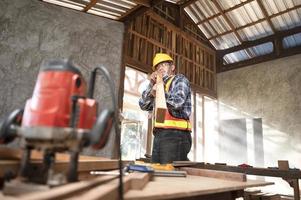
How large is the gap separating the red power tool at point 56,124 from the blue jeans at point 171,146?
1.54 meters

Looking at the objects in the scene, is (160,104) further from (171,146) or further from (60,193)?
(60,193)

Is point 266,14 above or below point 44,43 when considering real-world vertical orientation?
above

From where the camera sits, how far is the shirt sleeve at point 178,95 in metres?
2.39

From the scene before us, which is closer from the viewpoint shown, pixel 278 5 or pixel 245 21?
pixel 278 5

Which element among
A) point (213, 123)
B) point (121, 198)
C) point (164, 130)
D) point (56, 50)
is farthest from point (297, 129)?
point (121, 198)

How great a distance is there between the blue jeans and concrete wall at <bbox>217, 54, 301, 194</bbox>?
5925mm

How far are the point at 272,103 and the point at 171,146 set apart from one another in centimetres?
646

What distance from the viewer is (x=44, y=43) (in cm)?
411

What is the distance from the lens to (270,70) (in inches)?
317

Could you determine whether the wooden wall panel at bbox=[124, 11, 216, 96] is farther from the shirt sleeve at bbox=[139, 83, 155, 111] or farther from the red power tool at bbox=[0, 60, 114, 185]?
the red power tool at bbox=[0, 60, 114, 185]

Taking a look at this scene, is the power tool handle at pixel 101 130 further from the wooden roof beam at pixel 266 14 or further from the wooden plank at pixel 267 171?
the wooden roof beam at pixel 266 14

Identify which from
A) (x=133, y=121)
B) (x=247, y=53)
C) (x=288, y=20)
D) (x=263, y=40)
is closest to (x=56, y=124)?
(x=133, y=121)

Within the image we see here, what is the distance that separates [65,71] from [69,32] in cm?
378

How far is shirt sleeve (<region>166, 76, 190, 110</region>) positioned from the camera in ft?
7.83
